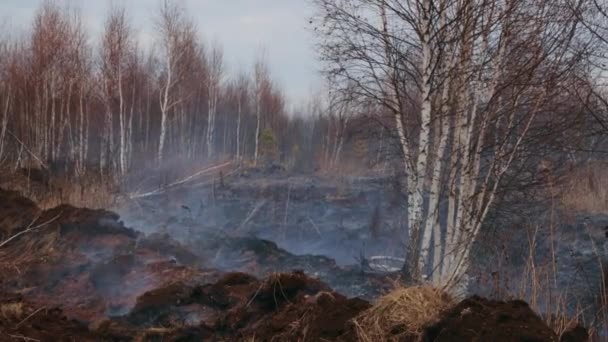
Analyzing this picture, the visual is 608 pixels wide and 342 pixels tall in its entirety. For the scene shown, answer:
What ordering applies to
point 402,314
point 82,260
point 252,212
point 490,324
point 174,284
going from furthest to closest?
point 252,212, point 82,260, point 174,284, point 402,314, point 490,324

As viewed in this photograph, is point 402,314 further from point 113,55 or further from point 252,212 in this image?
point 113,55

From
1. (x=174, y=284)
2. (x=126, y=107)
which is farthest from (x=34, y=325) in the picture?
(x=126, y=107)

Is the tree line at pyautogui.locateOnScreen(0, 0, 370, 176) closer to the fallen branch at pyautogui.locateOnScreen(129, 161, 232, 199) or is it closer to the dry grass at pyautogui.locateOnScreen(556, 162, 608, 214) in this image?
the fallen branch at pyautogui.locateOnScreen(129, 161, 232, 199)

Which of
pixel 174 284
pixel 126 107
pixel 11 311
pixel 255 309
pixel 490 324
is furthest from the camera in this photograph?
pixel 126 107

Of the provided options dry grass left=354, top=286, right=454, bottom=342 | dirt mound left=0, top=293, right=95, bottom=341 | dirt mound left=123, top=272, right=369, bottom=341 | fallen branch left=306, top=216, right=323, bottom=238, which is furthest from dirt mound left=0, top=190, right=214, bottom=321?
fallen branch left=306, top=216, right=323, bottom=238

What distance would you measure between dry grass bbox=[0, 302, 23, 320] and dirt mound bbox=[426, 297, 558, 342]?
4.13 metres

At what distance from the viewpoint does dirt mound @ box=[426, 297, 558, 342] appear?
13.1ft

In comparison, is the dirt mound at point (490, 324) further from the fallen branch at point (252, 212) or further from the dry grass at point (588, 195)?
the fallen branch at point (252, 212)

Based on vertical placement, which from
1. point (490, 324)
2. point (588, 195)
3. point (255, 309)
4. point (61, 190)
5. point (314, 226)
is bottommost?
point (314, 226)

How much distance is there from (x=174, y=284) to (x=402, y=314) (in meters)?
4.07

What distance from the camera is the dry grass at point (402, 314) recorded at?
4621 mm

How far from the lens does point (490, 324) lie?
418 cm

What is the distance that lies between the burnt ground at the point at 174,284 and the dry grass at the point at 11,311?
1 cm

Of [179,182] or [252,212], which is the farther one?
[179,182]
